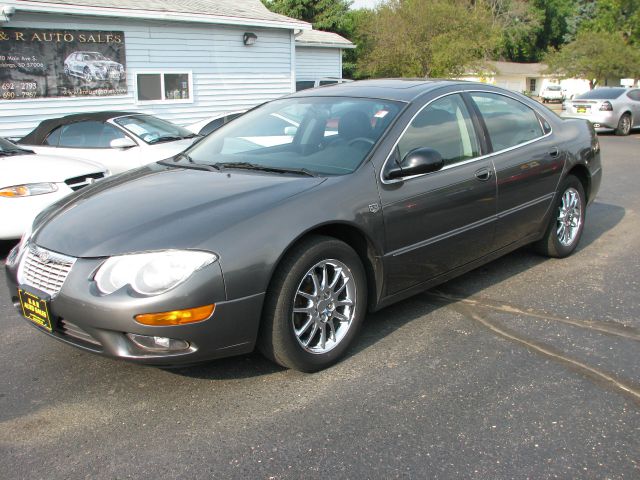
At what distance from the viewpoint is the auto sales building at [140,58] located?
495 inches

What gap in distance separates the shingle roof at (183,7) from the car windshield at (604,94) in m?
8.75

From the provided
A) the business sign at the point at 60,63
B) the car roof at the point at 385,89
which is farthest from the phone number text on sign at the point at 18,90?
the car roof at the point at 385,89

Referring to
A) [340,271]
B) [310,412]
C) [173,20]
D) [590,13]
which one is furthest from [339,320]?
[590,13]

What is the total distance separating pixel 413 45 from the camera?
2917 centimetres

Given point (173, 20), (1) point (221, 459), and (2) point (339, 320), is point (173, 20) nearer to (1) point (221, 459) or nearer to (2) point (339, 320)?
(2) point (339, 320)

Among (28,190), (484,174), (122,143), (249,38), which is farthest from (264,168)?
(249,38)

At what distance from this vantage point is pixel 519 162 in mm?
4805

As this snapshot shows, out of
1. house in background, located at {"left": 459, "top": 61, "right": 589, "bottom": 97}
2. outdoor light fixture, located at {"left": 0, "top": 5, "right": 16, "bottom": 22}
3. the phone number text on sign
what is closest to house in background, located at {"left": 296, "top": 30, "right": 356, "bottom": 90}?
the phone number text on sign

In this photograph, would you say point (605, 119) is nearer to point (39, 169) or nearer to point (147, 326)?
point (39, 169)

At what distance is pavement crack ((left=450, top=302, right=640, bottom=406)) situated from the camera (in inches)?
131

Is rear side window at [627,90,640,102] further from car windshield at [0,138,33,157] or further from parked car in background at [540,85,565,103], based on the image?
parked car in background at [540,85,565,103]

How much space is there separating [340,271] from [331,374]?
22.1 inches

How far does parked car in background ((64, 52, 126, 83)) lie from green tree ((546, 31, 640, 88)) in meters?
39.3

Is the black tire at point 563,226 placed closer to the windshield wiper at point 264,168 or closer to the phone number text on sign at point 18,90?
the windshield wiper at point 264,168
